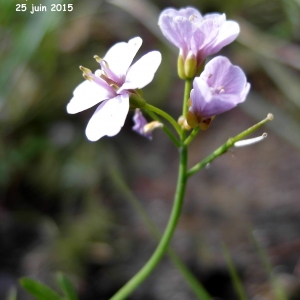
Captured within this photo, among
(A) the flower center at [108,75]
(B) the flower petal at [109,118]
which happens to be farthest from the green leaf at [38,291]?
(A) the flower center at [108,75]

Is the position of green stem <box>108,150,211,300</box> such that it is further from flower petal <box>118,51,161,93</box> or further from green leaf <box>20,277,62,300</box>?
flower petal <box>118,51,161,93</box>

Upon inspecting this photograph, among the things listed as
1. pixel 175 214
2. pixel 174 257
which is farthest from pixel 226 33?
pixel 174 257

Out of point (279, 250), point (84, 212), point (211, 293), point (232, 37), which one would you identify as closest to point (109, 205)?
point (84, 212)

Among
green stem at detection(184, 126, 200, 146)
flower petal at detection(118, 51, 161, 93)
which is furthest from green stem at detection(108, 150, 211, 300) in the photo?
flower petal at detection(118, 51, 161, 93)

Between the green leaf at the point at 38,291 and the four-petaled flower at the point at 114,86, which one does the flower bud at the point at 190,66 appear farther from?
the green leaf at the point at 38,291

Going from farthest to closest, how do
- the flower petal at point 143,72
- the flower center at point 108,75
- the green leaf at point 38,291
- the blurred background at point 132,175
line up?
the blurred background at point 132,175 → the green leaf at point 38,291 → the flower center at point 108,75 → the flower petal at point 143,72

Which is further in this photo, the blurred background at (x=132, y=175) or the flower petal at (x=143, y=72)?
the blurred background at (x=132, y=175)
